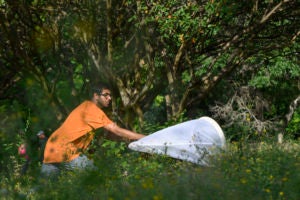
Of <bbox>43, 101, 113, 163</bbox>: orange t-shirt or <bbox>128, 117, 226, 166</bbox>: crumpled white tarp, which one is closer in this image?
<bbox>43, 101, 113, 163</bbox>: orange t-shirt

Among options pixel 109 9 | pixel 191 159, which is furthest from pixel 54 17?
pixel 191 159

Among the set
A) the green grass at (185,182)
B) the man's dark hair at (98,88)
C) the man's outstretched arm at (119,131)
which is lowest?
the green grass at (185,182)

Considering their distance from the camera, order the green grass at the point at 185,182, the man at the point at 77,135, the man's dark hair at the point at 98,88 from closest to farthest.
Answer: the green grass at the point at 185,182 → the man at the point at 77,135 → the man's dark hair at the point at 98,88

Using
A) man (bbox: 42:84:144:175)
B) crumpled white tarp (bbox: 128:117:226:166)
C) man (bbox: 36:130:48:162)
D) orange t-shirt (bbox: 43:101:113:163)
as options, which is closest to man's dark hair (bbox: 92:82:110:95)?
man (bbox: 42:84:144:175)

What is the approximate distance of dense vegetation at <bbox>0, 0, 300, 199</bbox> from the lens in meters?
5.50

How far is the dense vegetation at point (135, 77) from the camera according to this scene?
18.0 ft

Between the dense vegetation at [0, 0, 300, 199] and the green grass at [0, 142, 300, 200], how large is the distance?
10mm

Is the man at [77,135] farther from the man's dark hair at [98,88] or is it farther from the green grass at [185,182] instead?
the green grass at [185,182]

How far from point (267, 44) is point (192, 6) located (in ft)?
7.64

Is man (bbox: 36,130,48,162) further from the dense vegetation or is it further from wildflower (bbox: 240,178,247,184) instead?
wildflower (bbox: 240,178,247,184)

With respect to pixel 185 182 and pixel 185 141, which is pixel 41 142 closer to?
pixel 185 182

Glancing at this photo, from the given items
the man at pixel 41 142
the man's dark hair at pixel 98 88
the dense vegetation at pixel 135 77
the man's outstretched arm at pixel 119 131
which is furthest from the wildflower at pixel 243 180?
the man's dark hair at pixel 98 88

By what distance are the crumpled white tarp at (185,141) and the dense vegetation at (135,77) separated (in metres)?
0.13

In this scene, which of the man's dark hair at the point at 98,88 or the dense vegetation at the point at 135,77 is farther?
the man's dark hair at the point at 98,88
